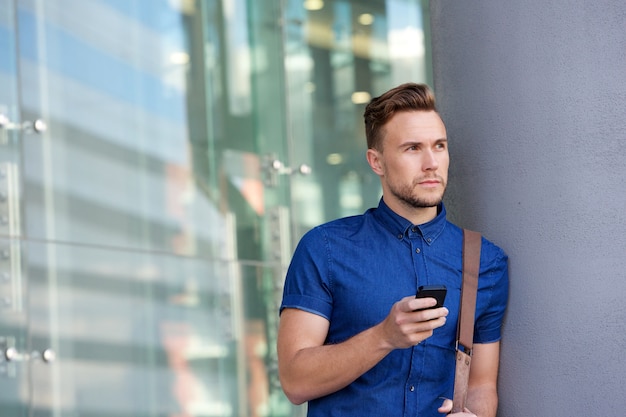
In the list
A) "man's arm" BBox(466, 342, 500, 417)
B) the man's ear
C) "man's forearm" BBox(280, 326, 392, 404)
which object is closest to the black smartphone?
"man's forearm" BBox(280, 326, 392, 404)

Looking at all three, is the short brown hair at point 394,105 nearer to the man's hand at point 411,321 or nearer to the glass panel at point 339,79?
the man's hand at point 411,321

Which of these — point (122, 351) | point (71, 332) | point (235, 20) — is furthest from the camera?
point (235, 20)

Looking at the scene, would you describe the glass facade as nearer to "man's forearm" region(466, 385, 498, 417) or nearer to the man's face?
the man's face

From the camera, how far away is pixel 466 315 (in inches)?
116

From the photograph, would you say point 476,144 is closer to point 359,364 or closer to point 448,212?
point 448,212

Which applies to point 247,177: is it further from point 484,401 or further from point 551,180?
point 551,180

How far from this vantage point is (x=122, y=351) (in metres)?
5.55

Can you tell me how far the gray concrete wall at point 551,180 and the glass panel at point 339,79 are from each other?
13.7ft

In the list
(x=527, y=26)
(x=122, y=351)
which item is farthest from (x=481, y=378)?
(x=122, y=351)

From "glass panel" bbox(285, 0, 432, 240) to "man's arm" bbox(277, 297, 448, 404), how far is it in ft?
13.5

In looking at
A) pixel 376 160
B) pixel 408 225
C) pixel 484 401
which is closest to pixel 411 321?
pixel 484 401

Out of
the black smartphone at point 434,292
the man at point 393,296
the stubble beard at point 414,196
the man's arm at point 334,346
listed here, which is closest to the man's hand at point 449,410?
the man at point 393,296

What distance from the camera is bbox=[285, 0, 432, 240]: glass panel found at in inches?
288

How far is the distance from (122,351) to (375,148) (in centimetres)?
268
